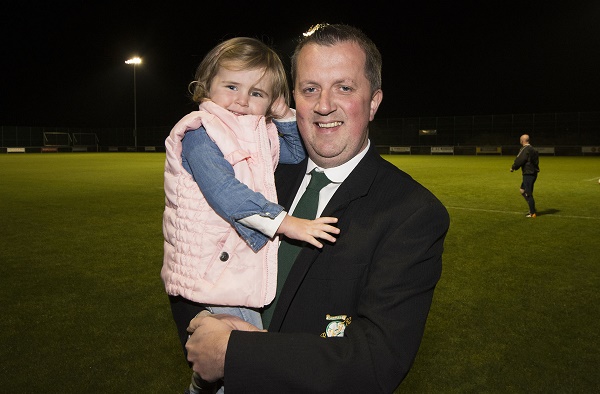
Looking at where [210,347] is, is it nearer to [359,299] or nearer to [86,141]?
[359,299]

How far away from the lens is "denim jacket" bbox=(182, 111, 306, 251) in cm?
206

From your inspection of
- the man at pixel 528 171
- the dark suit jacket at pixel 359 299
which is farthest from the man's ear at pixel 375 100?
the man at pixel 528 171

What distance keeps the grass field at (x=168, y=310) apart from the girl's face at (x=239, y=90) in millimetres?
2695

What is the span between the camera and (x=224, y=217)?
6.90 feet

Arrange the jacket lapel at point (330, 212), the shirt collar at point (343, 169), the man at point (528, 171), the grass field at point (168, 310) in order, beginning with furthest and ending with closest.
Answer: the man at point (528, 171), the grass field at point (168, 310), the shirt collar at point (343, 169), the jacket lapel at point (330, 212)

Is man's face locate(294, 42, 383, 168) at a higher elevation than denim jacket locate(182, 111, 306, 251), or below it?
higher

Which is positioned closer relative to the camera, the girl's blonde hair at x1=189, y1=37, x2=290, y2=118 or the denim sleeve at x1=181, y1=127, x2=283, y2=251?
the denim sleeve at x1=181, y1=127, x2=283, y2=251

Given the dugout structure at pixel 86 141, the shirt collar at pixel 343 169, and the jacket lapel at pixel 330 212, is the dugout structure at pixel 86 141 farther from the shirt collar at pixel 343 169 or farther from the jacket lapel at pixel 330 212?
the jacket lapel at pixel 330 212

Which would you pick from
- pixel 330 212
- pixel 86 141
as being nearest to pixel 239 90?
pixel 330 212

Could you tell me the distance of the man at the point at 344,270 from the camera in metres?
1.56

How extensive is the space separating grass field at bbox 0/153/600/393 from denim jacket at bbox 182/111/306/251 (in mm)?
2747

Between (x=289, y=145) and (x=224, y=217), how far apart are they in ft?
2.34

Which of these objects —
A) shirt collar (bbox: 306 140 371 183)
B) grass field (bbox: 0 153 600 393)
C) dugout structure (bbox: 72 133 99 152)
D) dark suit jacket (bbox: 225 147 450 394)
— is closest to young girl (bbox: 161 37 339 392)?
dark suit jacket (bbox: 225 147 450 394)

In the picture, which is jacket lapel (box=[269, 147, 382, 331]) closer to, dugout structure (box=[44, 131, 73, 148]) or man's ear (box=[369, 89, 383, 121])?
man's ear (box=[369, 89, 383, 121])
